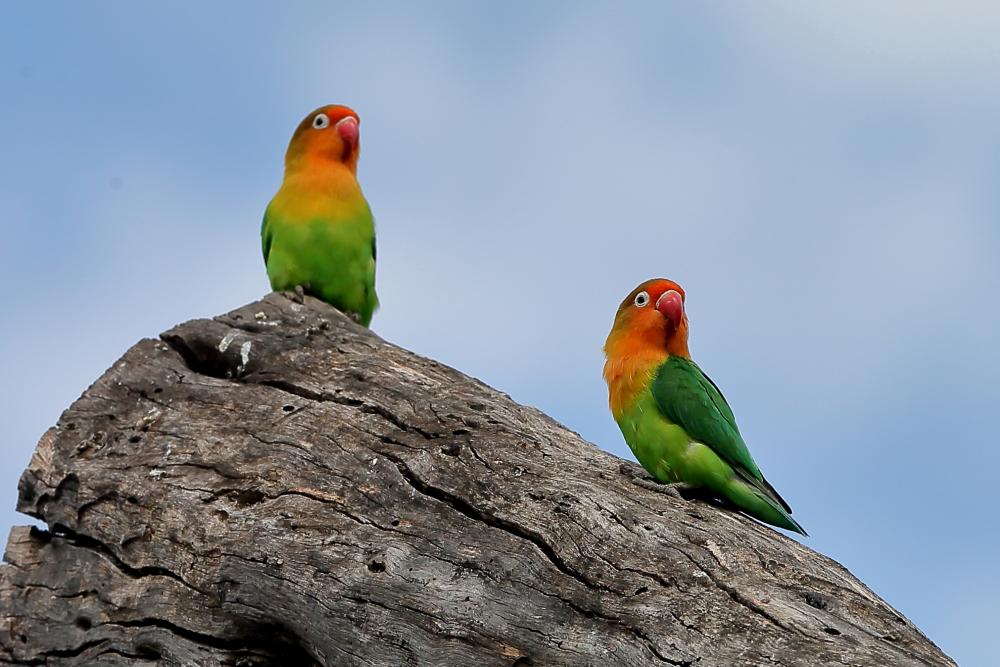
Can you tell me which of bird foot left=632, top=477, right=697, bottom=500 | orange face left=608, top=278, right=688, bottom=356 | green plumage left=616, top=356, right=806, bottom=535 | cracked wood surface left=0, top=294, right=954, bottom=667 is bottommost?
cracked wood surface left=0, top=294, right=954, bottom=667

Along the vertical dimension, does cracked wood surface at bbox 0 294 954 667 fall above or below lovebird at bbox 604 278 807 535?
below

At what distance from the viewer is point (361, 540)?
576 cm

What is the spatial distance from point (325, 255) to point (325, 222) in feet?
0.82

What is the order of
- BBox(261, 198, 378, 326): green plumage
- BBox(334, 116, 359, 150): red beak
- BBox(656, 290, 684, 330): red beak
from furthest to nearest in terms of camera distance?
BBox(334, 116, 359, 150): red beak
BBox(261, 198, 378, 326): green plumage
BBox(656, 290, 684, 330): red beak

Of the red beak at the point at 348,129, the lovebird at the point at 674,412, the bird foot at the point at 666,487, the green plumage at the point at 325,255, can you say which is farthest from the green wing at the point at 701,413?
the red beak at the point at 348,129

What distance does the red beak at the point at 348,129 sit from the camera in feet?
27.3

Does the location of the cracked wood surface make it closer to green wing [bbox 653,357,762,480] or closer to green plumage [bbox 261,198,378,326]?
green wing [bbox 653,357,762,480]

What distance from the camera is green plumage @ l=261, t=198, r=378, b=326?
8047mm

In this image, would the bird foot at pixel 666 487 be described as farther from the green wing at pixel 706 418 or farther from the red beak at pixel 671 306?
the red beak at pixel 671 306

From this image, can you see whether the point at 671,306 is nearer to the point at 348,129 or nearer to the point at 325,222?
the point at 325,222

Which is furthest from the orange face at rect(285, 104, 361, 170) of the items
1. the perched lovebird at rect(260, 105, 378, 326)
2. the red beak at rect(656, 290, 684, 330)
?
the red beak at rect(656, 290, 684, 330)

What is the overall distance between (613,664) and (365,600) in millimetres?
1332

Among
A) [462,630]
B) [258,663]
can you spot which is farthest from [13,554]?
[462,630]

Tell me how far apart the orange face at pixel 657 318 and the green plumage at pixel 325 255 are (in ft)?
7.57
